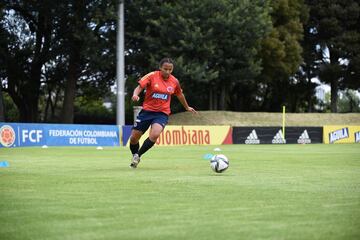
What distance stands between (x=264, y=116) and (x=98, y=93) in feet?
45.8

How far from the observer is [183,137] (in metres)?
36.8

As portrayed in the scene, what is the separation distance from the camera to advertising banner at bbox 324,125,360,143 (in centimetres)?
4450

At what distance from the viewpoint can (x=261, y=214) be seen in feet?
22.0

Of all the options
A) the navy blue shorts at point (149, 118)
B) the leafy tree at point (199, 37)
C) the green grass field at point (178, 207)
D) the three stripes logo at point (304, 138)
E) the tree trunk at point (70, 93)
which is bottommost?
the green grass field at point (178, 207)

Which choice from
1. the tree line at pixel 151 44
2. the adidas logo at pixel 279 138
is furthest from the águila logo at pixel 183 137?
the tree line at pixel 151 44

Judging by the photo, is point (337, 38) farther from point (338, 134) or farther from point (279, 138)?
point (279, 138)

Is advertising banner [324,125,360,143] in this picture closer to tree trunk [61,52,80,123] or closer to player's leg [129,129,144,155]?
tree trunk [61,52,80,123]

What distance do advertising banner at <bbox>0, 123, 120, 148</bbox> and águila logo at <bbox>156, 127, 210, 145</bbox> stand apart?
103 inches

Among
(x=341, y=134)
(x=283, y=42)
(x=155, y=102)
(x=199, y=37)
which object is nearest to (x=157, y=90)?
(x=155, y=102)

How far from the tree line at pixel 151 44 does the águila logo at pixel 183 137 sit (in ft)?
21.6

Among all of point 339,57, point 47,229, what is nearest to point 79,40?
point 339,57

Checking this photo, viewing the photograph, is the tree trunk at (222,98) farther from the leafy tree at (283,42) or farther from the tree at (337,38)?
the tree at (337,38)

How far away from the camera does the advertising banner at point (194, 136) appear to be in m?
35.5

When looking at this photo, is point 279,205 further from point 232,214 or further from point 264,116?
point 264,116
